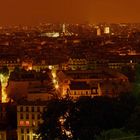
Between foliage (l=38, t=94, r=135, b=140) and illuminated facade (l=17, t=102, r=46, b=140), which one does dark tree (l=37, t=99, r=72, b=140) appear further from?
illuminated facade (l=17, t=102, r=46, b=140)

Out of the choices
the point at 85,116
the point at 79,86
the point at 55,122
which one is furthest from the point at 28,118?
the point at 79,86

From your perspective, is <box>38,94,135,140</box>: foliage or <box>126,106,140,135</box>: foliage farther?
<box>38,94,135,140</box>: foliage

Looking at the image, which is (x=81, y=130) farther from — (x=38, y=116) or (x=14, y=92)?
(x=14, y=92)

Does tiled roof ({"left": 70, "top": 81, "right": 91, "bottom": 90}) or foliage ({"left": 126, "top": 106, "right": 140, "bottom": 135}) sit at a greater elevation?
tiled roof ({"left": 70, "top": 81, "right": 91, "bottom": 90})

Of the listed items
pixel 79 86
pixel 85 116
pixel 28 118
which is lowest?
pixel 28 118

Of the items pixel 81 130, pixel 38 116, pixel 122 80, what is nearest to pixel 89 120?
pixel 81 130

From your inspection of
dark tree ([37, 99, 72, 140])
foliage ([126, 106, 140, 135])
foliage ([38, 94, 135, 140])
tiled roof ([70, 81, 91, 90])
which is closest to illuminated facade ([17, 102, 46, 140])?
dark tree ([37, 99, 72, 140])

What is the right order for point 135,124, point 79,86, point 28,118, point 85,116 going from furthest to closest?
point 79,86 < point 28,118 < point 85,116 < point 135,124

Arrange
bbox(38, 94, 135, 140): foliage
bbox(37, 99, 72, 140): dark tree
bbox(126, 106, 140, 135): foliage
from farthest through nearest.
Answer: bbox(37, 99, 72, 140): dark tree → bbox(38, 94, 135, 140): foliage → bbox(126, 106, 140, 135): foliage

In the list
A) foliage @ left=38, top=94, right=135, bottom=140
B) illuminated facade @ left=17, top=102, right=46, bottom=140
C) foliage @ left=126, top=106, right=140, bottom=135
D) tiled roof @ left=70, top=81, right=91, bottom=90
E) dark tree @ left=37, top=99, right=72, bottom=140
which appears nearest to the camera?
foliage @ left=126, top=106, right=140, bottom=135

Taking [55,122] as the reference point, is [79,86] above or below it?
above

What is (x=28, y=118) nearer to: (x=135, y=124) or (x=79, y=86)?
(x=79, y=86)
